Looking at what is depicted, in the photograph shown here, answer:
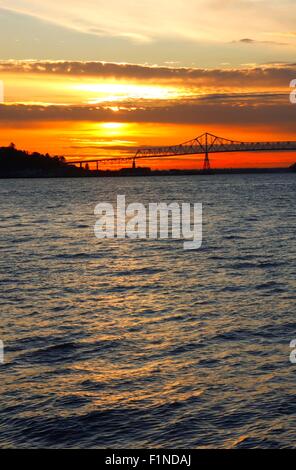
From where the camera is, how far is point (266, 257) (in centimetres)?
3641

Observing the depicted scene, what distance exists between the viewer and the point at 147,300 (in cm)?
2447

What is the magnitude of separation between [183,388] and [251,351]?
3.17 meters

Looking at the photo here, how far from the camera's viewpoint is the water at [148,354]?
42.0ft

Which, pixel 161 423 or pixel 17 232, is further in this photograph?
pixel 17 232

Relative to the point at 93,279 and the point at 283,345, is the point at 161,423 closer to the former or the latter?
the point at 283,345

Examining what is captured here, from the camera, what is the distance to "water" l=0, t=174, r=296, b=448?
12.8m

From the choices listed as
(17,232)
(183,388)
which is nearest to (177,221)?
(17,232)

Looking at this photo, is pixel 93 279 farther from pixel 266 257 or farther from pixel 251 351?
pixel 251 351

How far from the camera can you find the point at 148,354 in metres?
17.2
